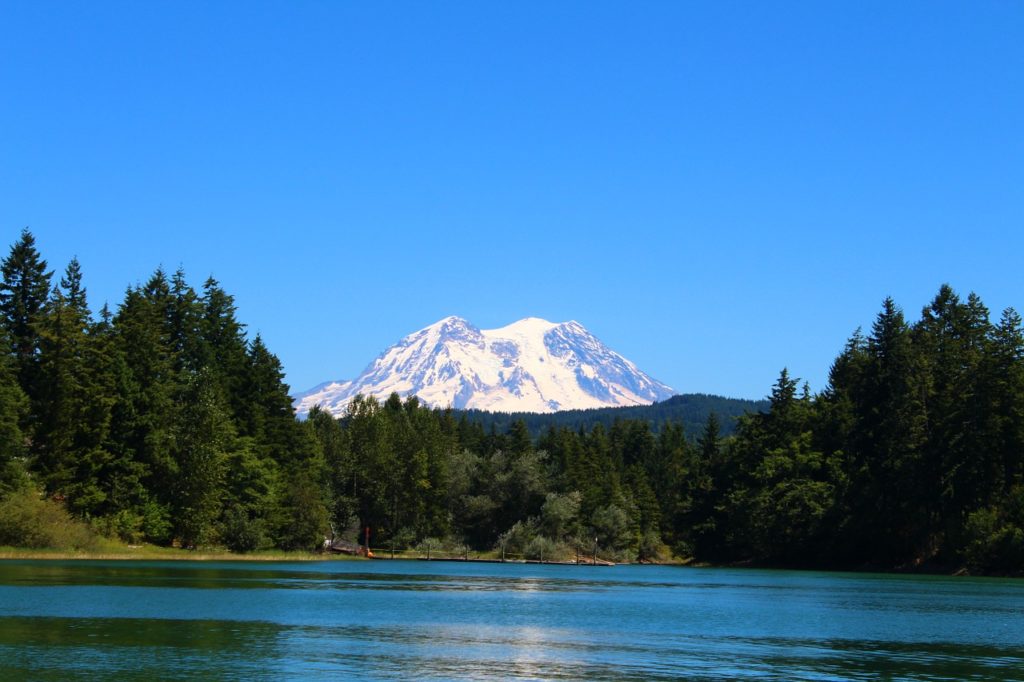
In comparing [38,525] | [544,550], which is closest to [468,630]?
[38,525]

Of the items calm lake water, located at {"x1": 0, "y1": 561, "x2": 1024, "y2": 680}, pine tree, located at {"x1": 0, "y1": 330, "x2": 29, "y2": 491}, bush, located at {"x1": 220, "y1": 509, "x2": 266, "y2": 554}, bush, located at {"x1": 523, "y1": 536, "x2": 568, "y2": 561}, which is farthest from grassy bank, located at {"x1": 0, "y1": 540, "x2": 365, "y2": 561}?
bush, located at {"x1": 523, "y1": 536, "x2": 568, "y2": 561}

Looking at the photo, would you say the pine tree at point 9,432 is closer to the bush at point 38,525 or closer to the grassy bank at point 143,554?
the bush at point 38,525

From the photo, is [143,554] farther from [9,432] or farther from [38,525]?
[9,432]

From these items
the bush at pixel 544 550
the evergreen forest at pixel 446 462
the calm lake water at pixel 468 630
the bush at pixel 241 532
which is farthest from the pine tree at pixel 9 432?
the bush at pixel 544 550

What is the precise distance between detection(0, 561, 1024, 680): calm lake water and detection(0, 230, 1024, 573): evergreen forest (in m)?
16.2

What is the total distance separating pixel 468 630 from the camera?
48.4 meters

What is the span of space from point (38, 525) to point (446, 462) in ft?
266

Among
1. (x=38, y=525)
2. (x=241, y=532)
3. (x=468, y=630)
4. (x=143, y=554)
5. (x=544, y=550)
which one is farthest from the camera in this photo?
(x=544, y=550)

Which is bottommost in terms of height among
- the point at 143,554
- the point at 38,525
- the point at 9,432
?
the point at 143,554

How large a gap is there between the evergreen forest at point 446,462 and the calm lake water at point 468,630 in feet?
53.2

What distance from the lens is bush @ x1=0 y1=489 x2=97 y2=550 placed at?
3209 inches

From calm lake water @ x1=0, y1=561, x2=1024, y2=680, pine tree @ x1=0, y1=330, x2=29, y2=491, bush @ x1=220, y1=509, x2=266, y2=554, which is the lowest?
calm lake water @ x1=0, y1=561, x2=1024, y2=680

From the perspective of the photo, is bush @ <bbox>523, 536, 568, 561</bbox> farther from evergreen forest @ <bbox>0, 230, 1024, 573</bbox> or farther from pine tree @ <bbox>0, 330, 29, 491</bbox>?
pine tree @ <bbox>0, 330, 29, 491</bbox>

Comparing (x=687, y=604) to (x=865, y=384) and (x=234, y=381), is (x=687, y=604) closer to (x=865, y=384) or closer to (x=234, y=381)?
(x=234, y=381)
